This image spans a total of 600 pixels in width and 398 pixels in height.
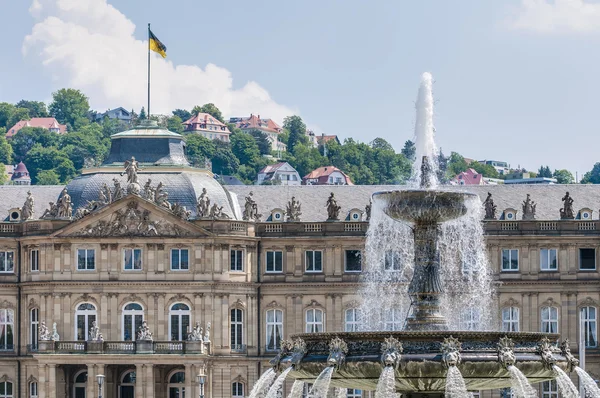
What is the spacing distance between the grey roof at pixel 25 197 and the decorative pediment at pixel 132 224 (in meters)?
6.88

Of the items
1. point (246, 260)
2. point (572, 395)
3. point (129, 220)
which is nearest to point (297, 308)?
point (246, 260)

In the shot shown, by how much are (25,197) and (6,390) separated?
13.7 meters

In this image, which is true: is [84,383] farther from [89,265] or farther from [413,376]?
[413,376]

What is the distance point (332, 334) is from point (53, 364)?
61.0m

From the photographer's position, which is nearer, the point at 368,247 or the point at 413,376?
the point at 413,376

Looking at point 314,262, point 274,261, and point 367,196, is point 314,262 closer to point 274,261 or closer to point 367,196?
point 274,261

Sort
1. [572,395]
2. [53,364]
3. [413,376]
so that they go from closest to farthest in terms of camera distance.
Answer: [413,376] → [572,395] → [53,364]

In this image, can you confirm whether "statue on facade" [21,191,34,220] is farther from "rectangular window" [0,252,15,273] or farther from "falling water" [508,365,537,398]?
"falling water" [508,365,537,398]

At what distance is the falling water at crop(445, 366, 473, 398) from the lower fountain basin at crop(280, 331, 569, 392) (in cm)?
28

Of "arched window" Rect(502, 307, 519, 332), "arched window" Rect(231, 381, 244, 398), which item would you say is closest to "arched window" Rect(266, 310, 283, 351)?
"arched window" Rect(231, 381, 244, 398)

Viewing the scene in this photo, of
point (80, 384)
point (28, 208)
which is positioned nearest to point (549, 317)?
point (80, 384)

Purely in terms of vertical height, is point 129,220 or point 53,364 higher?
point 129,220

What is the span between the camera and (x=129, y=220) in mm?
123562

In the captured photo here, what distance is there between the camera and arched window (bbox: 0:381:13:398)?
126 metres
